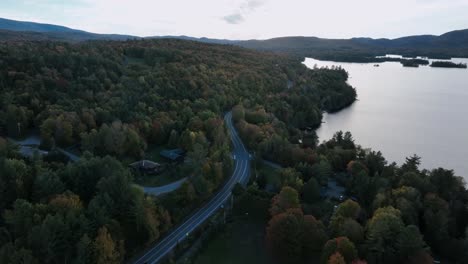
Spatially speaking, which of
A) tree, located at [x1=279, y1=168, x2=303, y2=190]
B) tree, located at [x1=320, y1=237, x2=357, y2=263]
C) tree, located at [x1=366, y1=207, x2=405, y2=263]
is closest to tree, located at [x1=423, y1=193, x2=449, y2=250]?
tree, located at [x1=366, y1=207, x2=405, y2=263]

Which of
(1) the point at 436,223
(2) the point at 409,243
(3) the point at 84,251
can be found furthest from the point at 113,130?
(1) the point at 436,223

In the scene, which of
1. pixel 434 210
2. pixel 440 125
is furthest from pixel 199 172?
pixel 440 125

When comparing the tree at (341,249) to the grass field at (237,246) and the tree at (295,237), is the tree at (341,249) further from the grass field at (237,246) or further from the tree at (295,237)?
the grass field at (237,246)

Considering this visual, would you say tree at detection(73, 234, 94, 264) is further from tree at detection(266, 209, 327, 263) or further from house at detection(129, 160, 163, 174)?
house at detection(129, 160, 163, 174)

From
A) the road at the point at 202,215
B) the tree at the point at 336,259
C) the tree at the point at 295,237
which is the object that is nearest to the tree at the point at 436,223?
the tree at the point at 295,237

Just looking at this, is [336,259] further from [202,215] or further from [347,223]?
[202,215]

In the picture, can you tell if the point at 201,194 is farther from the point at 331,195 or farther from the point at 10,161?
the point at 10,161
